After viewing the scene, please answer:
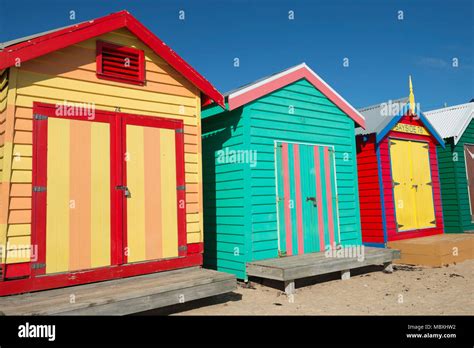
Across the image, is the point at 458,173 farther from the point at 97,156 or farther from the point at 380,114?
the point at 97,156

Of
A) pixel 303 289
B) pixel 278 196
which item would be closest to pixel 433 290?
pixel 303 289

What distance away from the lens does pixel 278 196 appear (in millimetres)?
7242

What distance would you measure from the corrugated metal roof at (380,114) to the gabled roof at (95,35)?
4.93 metres

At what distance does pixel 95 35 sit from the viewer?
5277 mm

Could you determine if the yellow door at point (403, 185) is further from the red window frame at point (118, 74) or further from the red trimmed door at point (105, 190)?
the red window frame at point (118, 74)

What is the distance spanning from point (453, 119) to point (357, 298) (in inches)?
366

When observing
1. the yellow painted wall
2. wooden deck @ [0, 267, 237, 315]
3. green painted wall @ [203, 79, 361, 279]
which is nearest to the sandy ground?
wooden deck @ [0, 267, 237, 315]

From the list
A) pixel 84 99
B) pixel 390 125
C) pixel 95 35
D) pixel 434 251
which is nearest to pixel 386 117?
pixel 390 125

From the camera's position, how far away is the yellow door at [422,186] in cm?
1045

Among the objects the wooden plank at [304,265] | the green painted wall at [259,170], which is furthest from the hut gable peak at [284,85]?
the wooden plank at [304,265]

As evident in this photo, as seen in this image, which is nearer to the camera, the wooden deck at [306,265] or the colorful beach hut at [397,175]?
the wooden deck at [306,265]

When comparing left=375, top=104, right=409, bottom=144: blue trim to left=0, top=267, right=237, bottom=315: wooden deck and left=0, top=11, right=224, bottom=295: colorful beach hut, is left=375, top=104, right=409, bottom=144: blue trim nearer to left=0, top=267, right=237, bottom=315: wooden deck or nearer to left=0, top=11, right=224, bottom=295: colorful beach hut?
left=0, top=11, right=224, bottom=295: colorful beach hut

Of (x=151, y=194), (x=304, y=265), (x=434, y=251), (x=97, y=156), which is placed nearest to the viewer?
(x=97, y=156)
